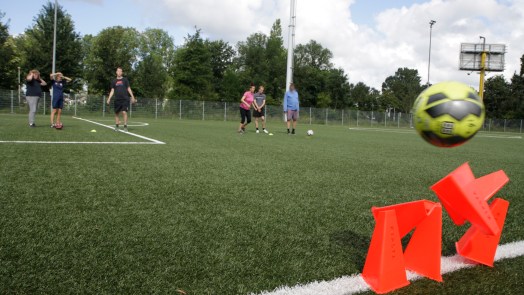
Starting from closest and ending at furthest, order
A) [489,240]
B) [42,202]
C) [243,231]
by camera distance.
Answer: [489,240] < [243,231] < [42,202]

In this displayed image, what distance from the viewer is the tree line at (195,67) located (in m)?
39.1

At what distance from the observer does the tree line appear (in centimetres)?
3909

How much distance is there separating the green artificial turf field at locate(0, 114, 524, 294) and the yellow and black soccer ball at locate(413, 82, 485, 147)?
811 millimetres

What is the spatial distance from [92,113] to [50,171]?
32324 mm

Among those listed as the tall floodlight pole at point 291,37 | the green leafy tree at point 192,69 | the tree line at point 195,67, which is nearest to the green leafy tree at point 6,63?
the tree line at point 195,67

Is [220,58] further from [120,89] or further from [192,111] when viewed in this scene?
[120,89]

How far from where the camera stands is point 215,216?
328cm

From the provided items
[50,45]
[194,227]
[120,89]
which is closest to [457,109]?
[194,227]

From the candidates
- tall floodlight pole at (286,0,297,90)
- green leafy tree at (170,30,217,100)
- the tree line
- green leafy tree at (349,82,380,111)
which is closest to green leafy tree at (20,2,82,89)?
the tree line

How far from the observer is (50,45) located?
127 feet

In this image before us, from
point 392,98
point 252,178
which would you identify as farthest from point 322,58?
point 252,178

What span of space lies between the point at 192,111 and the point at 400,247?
3778cm

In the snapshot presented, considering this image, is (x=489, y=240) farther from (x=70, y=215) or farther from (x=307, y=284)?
(x=70, y=215)

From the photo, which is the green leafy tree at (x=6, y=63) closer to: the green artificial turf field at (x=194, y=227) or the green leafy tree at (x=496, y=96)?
the green artificial turf field at (x=194, y=227)
